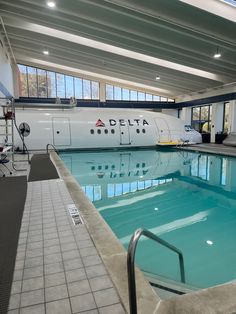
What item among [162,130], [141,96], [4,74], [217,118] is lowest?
[162,130]

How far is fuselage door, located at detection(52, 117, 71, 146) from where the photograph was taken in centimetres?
1188

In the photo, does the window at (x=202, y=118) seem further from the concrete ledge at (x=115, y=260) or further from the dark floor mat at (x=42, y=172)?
the concrete ledge at (x=115, y=260)

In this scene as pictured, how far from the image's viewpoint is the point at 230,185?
650 centimetres

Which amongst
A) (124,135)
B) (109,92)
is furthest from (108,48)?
(109,92)

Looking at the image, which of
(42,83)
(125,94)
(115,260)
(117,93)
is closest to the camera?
(115,260)

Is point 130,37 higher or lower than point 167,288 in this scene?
higher

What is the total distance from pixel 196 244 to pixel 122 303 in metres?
2.17

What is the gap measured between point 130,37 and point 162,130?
6.27 m

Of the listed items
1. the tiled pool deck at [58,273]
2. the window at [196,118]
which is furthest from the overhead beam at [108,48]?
the tiled pool deck at [58,273]

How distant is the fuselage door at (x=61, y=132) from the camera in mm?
11883

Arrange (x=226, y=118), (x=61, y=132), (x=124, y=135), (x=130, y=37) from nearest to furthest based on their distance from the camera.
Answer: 1. (x=130, y=37)
2. (x=61, y=132)
3. (x=124, y=135)
4. (x=226, y=118)

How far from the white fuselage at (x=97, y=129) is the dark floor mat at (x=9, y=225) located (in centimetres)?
697

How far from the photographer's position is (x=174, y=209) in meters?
4.72

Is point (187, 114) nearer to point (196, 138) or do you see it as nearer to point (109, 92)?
point (196, 138)
